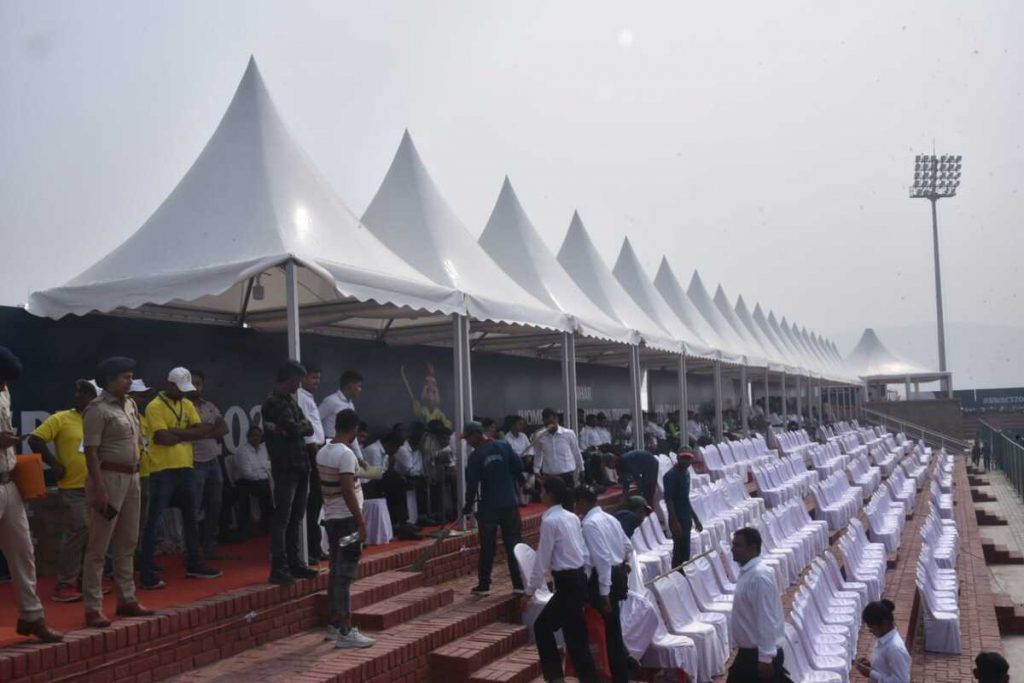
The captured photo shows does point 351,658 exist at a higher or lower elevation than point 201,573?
lower

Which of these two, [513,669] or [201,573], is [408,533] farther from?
[513,669]

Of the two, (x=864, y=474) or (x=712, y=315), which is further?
(x=712, y=315)

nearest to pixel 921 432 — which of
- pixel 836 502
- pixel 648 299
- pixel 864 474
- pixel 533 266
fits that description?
pixel 864 474

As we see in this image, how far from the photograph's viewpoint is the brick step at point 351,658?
5246 mm

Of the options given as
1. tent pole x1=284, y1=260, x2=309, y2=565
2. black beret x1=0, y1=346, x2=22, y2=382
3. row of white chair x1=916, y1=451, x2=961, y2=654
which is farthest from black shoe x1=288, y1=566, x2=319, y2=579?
row of white chair x1=916, y1=451, x2=961, y2=654

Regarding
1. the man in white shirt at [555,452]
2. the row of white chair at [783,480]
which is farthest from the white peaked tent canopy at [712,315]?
the man in white shirt at [555,452]

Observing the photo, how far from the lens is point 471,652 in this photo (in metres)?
6.18

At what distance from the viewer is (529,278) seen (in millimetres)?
13000

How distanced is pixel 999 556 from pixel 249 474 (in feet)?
40.7

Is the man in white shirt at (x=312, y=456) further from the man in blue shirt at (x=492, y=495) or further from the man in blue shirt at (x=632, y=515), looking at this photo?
the man in blue shirt at (x=632, y=515)

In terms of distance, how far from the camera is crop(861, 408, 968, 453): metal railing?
37.3m

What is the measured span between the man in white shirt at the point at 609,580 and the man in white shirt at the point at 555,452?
3384 mm

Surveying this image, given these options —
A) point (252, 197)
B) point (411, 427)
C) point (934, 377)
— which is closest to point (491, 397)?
point (411, 427)

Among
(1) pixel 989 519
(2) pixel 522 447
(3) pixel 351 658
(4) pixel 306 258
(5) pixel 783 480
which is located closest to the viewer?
(3) pixel 351 658
